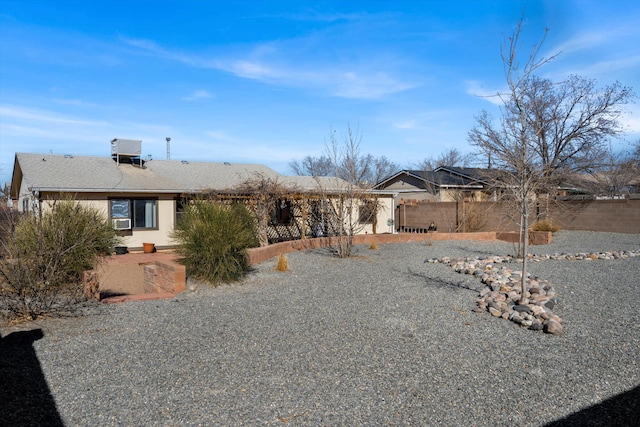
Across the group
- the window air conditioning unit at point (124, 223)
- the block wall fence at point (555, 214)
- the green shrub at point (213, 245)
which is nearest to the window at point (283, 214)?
the window air conditioning unit at point (124, 223)

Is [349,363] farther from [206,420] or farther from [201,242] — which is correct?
[201,242]

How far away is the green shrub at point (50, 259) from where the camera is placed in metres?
6.75

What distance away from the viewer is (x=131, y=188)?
15984 mm

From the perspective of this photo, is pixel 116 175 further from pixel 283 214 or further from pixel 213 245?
pixel 213 245

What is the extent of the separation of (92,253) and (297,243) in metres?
6.37

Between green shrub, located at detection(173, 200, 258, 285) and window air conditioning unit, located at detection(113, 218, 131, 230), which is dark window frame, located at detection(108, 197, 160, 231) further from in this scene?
green shrub, located at detection(173, 200, 258, 285)

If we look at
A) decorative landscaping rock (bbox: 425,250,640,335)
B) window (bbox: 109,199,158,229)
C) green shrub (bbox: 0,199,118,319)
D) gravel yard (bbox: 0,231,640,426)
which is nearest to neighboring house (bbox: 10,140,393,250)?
window (bbox: 109,199,158,229)

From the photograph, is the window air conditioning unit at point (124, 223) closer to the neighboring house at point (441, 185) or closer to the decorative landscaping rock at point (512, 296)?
the decorative landscaping rock at point (512, 296)

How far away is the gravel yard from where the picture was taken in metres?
4.03

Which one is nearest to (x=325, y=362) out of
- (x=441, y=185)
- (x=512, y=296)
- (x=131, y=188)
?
(x=512, y=296)

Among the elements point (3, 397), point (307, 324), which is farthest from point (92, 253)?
point (3, 397)

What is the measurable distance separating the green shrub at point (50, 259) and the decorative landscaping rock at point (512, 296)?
6.07 metres

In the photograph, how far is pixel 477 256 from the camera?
13.5 metres

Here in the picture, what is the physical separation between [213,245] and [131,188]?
25.3 ft
